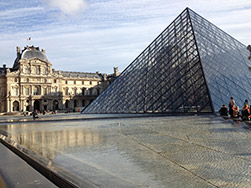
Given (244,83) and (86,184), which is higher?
(244,83)

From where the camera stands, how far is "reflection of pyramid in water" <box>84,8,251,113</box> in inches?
Answer: 683

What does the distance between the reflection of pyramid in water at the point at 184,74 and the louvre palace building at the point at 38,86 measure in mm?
39649

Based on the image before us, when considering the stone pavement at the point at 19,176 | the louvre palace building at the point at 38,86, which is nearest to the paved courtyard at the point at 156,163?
the stone pavement at the point at 19,176

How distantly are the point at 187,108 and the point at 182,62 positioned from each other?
444cm

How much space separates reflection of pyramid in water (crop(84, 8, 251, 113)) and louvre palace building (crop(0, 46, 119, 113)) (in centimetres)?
3965

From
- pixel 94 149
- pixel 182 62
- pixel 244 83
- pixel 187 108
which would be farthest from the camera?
pixel 182 62

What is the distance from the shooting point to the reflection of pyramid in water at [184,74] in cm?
1734

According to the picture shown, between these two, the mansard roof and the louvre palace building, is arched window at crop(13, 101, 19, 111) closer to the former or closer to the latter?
the louvre palace building

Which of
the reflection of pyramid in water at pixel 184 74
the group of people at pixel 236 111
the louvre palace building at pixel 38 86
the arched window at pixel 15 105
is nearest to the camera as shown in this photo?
the group of people at pixel 236 111

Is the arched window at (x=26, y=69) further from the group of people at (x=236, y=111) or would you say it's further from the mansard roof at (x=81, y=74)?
the group of people at (x=236, y=111)

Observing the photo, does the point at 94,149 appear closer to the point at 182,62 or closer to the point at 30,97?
the point at 182,62

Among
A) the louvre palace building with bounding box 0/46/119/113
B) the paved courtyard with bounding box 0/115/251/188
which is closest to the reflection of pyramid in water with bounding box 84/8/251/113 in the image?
the paved courtyard with bounding box 0/115/251/188

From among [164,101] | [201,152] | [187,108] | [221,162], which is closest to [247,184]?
[221,162]

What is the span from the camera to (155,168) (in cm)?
385
